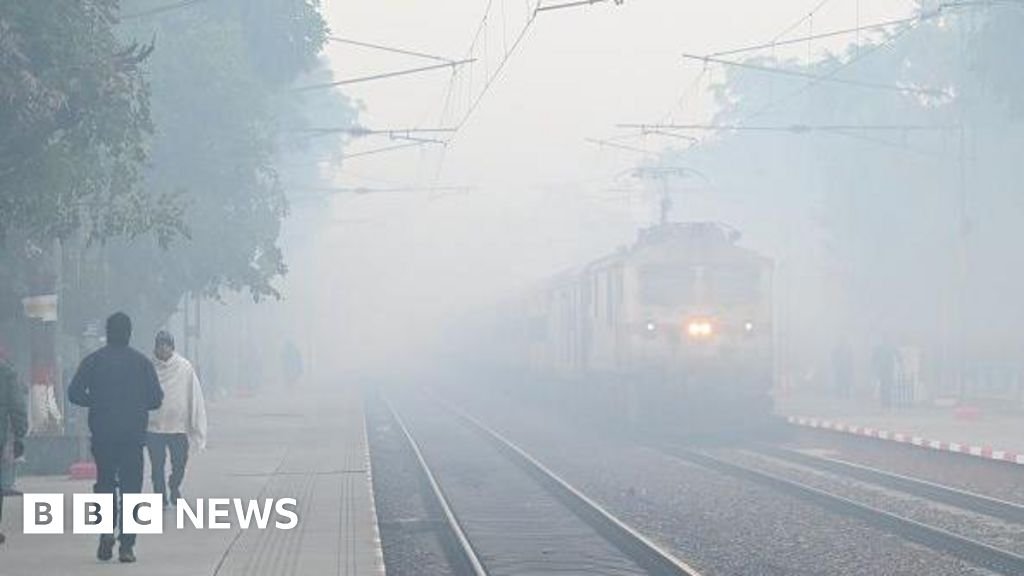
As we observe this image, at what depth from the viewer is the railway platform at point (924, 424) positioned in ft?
99.5

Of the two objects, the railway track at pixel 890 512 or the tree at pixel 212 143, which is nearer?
the railway track at pixel 890 512

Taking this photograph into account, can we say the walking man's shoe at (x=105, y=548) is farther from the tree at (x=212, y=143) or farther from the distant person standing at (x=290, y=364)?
the distant person standing at (x=290, y=364)

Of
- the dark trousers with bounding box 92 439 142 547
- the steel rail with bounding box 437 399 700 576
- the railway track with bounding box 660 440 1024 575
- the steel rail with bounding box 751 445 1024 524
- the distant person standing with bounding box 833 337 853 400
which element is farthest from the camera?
the distant person standing with bounding box 833 337 853 400

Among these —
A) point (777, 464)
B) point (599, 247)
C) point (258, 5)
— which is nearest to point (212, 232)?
point (258, 5)

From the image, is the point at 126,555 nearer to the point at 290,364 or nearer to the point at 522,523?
the point at 522,523

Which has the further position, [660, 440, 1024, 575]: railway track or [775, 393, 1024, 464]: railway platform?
[775, 393, 1024, 464]: railway platform

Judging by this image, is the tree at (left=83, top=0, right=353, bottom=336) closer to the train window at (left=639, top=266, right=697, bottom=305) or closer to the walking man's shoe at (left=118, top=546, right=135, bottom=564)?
the train window at (left=639, top=266, right=697, bottom=305)

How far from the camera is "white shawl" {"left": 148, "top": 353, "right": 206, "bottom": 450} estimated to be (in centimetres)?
1859

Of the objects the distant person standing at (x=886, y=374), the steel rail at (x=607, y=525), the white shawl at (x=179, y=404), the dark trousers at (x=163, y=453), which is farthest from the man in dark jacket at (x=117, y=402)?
the distant person standing at (x=886, y=374)

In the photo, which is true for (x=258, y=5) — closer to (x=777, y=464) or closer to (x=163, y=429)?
(x=777, y=464)

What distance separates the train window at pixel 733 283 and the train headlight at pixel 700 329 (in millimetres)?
754

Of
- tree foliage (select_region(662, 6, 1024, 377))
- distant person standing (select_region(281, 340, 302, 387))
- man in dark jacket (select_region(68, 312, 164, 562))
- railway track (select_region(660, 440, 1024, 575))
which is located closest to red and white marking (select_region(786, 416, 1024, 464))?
railway track (select_region(660, 440, 1024, 575))

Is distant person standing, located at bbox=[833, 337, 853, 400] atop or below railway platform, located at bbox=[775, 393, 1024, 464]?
atop

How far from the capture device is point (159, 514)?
→ 18.9 metres
